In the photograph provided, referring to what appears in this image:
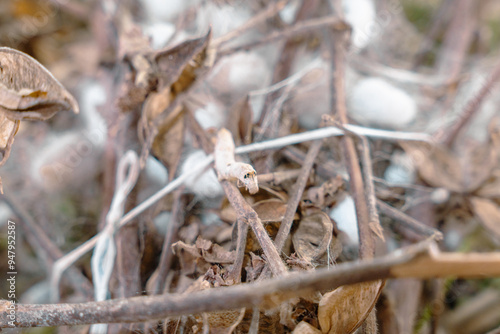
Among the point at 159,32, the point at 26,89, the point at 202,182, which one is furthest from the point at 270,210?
the point at 159,32

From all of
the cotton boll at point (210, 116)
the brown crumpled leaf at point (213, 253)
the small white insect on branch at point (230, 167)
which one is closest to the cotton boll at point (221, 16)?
the cotton boll at point (210, 116)

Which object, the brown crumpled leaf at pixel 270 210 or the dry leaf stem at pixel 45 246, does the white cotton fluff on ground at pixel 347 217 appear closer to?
the brown crumpled leaf at pixel 270 210

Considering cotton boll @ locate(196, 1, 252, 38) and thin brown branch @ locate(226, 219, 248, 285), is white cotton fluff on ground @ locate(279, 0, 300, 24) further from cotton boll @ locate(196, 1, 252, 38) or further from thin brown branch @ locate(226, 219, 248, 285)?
thin brown branch @ locate(226, 219, 248, 285)

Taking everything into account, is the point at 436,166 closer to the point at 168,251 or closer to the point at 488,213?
the point at 488,213

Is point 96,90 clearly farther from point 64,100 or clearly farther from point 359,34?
point 359,34

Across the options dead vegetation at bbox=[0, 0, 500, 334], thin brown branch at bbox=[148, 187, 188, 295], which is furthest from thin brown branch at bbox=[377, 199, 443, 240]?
thin brown branch at bbox=[148, 187, 188, 295]

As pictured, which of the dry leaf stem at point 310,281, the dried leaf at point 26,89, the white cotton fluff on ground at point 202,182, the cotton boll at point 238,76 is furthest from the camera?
the cotton boll at point 238,76

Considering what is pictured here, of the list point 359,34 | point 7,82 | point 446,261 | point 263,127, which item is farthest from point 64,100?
point 359,34
